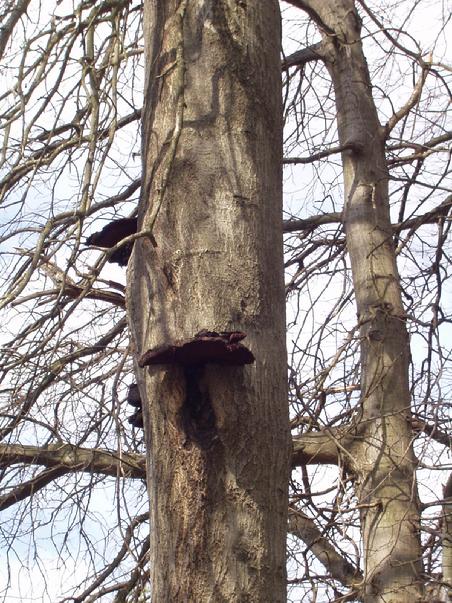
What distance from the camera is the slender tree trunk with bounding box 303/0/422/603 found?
4.20 meters

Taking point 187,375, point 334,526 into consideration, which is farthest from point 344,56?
point 187,375

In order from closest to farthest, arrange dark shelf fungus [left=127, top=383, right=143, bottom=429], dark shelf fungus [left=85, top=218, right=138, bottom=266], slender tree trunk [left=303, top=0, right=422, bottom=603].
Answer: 1. dark shelf fungus [left=127, top=383, right=143, bottom=429]
2. dark shelf fungus [left=85, top=218, right=138, bottom=266]
3. slender tree trunk [left=303, top=0, right=422, bottom=603]

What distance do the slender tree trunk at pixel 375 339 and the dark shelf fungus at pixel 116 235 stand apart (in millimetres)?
2115

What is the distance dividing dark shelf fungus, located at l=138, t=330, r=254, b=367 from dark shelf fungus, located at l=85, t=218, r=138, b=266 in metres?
0.54

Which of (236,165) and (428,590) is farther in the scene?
(428,590)

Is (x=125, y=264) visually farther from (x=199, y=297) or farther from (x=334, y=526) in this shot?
(x=334, y=526)

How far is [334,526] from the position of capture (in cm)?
441

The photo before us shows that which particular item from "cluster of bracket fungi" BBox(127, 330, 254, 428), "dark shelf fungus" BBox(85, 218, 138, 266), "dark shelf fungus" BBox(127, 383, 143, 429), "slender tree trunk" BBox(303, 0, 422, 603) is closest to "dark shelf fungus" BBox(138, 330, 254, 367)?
"cluster of bracket fungi" BBox(127, 330, 254, 428)

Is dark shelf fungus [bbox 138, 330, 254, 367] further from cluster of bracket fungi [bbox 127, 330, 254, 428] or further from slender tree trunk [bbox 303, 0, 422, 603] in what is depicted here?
slender tree trunk [bbox 303, 0, 422, 603]

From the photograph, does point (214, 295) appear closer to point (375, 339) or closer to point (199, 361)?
point (199, 361)

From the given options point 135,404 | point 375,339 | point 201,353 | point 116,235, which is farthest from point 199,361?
point 375,339

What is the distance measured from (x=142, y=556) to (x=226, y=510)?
10.3 feet

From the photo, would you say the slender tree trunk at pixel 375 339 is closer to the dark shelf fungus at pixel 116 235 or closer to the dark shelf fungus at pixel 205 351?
the dark shelf fungus at pixel 116 235

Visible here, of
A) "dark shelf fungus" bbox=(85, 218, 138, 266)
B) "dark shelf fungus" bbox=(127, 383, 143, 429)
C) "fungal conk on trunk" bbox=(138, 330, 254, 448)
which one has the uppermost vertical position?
"dark shelf fungus" bbox=(85, 218, 138, 266)
